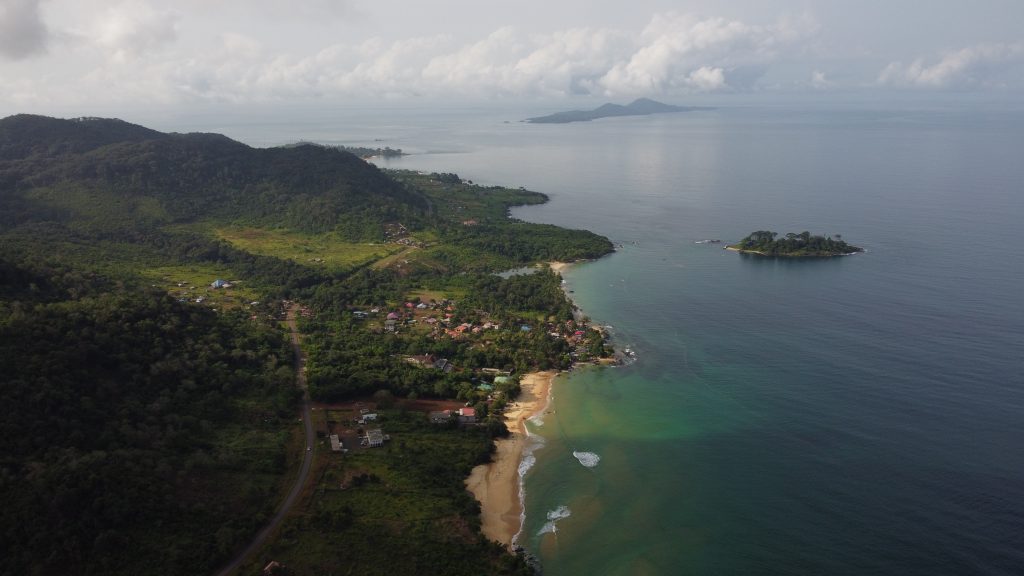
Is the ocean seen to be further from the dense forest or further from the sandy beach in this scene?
the dense forest

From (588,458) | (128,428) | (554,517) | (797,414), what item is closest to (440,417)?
(588,458)

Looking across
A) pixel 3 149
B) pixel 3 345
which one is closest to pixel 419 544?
pixel 3 345

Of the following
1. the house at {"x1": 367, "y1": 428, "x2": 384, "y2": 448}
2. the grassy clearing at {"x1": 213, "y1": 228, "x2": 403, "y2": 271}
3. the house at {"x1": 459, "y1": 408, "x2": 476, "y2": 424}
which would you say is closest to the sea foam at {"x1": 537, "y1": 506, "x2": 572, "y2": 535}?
the house at {"x1": 459, "y1": 408, "x2": 476, "y2": 424}

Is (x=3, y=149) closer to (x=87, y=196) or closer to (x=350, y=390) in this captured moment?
(x=87, y=196)

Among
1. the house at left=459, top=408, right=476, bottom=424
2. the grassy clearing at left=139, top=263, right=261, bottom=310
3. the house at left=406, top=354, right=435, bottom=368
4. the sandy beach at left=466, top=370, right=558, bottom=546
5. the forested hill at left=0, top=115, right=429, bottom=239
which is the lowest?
the sandy beach at left=466, top=370, right=558, bottom=546

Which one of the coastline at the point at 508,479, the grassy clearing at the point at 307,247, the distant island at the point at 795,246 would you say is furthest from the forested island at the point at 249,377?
the distant island at the point at 795,246

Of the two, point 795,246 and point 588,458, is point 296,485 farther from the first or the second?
point 795,246
